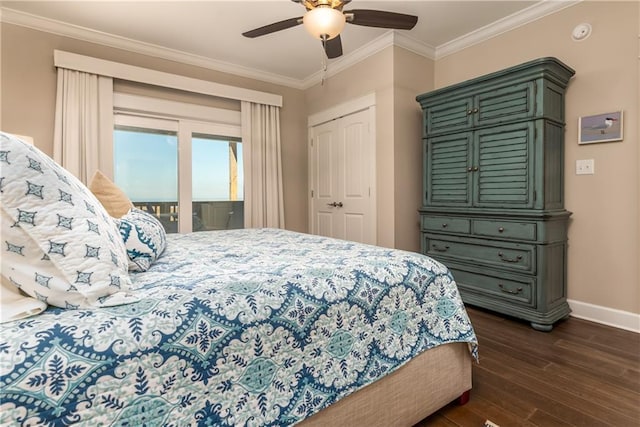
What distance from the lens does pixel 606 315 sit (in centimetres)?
248

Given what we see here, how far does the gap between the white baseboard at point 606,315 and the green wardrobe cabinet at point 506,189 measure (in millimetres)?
109

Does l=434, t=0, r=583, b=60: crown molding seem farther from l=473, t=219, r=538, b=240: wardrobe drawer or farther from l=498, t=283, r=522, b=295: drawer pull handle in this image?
l=498, t=283, r=522, b=295: drawer pull handle

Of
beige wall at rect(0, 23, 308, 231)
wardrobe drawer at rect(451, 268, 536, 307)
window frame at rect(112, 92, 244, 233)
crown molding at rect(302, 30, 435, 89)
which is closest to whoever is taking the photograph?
wardrobe drawer at rect(451, 268, 536, 307)

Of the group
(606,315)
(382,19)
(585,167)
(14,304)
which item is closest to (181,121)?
(382,19)

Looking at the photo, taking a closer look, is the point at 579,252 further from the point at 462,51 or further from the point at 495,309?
the point at 462,51

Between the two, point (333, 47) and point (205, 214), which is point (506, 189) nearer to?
point (333, 47)

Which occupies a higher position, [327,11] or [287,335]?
[327,11]

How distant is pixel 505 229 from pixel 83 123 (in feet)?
13.2

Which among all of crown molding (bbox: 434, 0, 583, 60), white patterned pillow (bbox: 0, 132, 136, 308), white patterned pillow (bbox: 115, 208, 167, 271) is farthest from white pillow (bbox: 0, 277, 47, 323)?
crown molding (bbox: 434, 0, 583, 60)

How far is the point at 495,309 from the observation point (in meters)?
2.67

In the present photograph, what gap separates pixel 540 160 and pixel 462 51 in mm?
1682

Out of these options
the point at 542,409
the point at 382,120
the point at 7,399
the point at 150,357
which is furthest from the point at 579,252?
the point at 7,399

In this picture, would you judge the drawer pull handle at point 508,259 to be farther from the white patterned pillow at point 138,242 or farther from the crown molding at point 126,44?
the crown molding at point 126,44

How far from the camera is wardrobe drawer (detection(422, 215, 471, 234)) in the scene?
2873 millimetres
